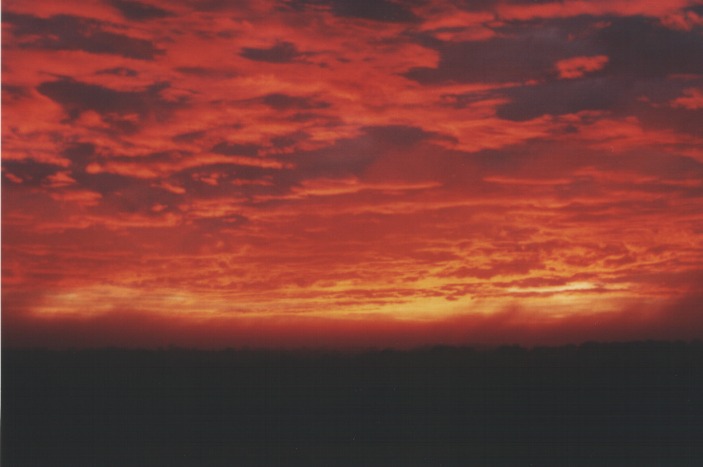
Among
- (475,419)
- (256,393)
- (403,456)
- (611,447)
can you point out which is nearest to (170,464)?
(256,393)

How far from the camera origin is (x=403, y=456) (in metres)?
11.3

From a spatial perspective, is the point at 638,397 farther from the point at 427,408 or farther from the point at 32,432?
the point at 32,432

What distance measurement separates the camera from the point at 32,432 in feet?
36.2

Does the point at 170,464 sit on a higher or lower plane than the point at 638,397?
lower

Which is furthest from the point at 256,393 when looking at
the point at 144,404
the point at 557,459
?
the point at 557,459

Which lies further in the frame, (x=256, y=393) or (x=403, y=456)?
(x=256, y=393)

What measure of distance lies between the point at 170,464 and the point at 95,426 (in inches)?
78.4

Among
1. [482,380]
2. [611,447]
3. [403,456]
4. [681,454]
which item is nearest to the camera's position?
[681,454]

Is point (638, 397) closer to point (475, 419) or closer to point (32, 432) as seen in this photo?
point (475, 419)

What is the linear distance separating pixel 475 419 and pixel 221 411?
4765 millimetres

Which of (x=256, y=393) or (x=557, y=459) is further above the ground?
(x=256, y=393)

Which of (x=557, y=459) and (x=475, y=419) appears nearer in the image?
(x=557, y=459)

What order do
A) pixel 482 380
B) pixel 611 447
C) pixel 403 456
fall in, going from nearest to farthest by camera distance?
1. pixel 403 456
2. pixel 611 447
3. pixel 482 380

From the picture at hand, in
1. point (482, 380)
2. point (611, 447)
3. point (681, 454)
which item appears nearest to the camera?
point (681, 454)
